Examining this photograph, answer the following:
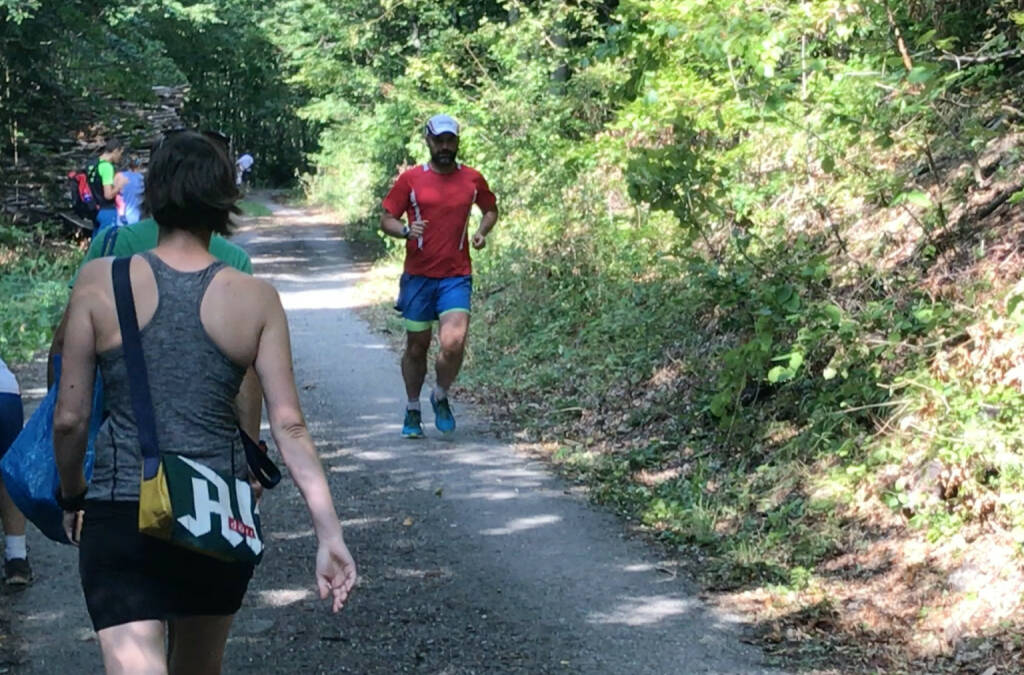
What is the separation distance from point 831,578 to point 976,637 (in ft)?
3.15

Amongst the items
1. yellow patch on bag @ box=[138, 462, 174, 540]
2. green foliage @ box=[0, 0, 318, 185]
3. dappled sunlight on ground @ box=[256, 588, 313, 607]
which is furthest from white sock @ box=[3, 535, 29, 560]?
green foliage @ box=[0, 0, 318, 185]

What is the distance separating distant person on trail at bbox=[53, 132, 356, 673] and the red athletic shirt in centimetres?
557

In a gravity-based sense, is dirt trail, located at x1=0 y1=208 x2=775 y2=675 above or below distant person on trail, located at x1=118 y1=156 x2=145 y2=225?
below

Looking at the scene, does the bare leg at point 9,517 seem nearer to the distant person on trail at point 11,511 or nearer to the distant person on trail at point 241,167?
the distant person on trail at point 11,511

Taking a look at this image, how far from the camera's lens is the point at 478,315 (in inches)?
575

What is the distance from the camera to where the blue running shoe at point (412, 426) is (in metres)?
9.20

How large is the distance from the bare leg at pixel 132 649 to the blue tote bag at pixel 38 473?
0.55m

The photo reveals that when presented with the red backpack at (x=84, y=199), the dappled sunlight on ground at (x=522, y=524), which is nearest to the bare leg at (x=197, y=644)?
the dappled sunlight on ground at (x=522, y=524)

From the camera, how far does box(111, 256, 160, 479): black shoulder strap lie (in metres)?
3.04

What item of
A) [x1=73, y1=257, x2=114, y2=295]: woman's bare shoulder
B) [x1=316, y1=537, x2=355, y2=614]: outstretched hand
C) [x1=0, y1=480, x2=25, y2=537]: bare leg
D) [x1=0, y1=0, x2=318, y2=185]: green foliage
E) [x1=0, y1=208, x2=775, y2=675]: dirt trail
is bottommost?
[x1=0, y1=208, x2=775, y2=675]: dirt trail

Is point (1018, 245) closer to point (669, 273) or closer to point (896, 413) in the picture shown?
point (896, 413)

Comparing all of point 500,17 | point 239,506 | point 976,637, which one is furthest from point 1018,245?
point 500,17

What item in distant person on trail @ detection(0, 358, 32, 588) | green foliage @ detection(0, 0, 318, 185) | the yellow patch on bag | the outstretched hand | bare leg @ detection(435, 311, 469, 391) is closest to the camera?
the yellow patch on bag

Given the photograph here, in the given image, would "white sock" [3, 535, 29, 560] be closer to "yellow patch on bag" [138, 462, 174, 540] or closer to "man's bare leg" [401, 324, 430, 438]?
"yellow patch on bag" [138, 462, 174, 540]
